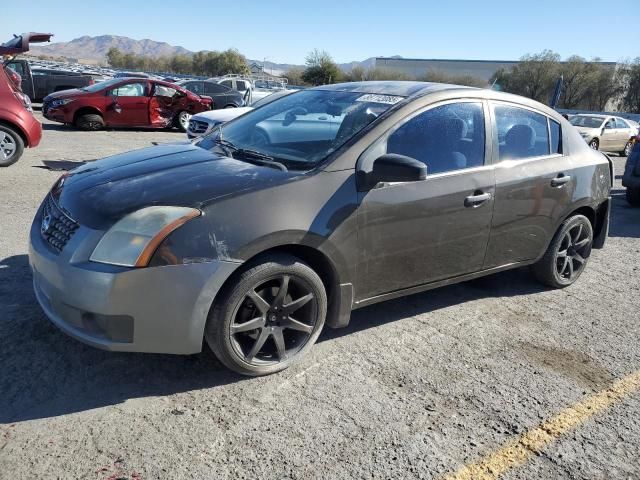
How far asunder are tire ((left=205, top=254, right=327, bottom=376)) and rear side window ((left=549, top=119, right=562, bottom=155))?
255cm

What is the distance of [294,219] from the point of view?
292 centimetres

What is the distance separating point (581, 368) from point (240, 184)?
250 centimetres

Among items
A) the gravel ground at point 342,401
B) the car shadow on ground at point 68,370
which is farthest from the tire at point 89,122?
the car shadow on ground at point 68,370

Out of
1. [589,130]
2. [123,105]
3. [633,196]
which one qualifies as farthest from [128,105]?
[589,130]

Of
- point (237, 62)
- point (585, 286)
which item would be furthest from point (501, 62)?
point (585, 286)

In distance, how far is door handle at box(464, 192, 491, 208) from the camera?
365 cm

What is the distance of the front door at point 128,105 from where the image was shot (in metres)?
14.2

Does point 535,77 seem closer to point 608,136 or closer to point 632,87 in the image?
point 632,87

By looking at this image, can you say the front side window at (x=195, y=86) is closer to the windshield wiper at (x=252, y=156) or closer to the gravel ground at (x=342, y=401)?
the gravel ground at (x=342, y=401)

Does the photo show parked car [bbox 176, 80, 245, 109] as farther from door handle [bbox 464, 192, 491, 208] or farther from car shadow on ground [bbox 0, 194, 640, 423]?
door handle [bbox 464, 192, 491, 208]

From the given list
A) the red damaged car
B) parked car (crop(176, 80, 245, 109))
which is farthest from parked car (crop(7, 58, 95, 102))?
the red damaged car

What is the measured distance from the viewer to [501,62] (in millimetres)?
71438

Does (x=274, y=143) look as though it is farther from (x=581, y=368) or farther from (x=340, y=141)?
(x=581, y=368)

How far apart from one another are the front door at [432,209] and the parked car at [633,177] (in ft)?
21.6
